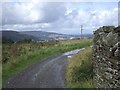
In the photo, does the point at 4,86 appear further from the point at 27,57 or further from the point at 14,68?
the point at 27,57

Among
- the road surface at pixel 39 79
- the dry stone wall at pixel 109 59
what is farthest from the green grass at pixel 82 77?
the dry stone wall at pixel 109 59

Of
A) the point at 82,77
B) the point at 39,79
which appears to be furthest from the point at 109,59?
the point at 39,79

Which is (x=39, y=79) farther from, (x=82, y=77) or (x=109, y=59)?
(x=109, y=59)

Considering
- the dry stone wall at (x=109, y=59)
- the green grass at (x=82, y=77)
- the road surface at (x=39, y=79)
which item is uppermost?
the dry stone wall at (x=109, y=59)

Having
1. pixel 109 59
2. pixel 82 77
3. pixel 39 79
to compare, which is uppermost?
pixel 109 59

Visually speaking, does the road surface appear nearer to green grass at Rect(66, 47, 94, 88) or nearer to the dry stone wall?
green grass at Rect(66, 47, 94, 88)

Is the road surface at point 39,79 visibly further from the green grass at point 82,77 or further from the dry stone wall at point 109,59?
the dry stone wall at point 109,59

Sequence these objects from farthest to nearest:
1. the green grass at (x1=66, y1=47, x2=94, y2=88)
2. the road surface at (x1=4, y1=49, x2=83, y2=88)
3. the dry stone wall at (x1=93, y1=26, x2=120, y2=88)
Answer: the road surface at (x1=4, y1=49, x2=83, y2=88), the green grass at (x1=66, y1=47, x2=94, y2=88), the dry stone wall at (x1=93, y1=26, x2=120, y2=88)

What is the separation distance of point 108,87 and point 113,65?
1.19 meters

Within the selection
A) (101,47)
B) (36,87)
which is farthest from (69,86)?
(101,47)

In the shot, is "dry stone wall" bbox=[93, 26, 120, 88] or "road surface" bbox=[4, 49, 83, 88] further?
"road surface" bbox=[4, 49, 83, 88]

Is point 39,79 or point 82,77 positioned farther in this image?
point 39,79

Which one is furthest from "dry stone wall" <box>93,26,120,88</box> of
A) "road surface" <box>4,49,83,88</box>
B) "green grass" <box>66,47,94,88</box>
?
"road surface" <box>4,49,83,88</box>

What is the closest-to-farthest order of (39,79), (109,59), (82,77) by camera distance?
(109,59) < (82,77) < (39,79)
